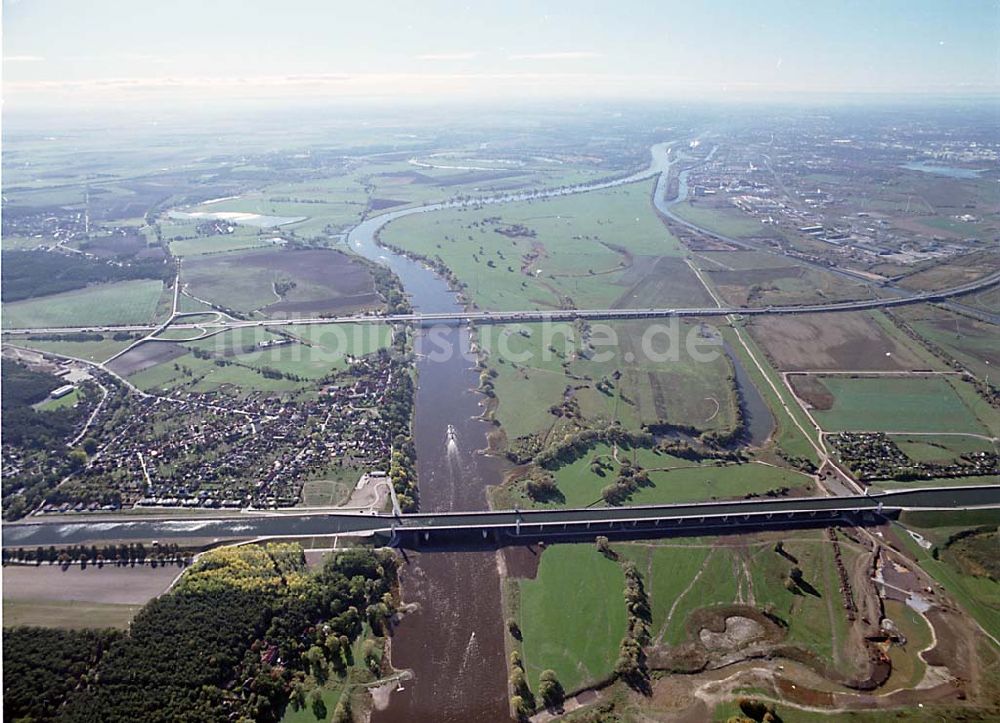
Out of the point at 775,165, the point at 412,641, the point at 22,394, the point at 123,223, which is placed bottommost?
the point at 412,641

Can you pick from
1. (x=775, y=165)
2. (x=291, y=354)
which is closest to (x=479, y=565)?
(x=291, y=354)

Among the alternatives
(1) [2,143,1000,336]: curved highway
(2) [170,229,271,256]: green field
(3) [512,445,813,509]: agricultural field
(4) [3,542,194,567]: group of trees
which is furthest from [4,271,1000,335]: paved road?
(4) [3,542,194,567]: group of trees

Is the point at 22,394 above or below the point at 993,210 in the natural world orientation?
below

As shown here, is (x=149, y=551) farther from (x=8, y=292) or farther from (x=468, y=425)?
(x=8, y=292)

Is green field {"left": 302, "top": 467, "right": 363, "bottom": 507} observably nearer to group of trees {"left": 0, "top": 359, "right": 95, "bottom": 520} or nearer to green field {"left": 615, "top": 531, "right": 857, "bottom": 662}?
group of trees {"left": 0, "top": 359, "right": 95, "bottom": 520}

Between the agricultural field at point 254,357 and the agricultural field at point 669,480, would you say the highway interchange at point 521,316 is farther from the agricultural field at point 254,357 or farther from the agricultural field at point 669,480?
the agricultural field at point 669,480

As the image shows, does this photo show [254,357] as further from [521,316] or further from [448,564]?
[448,564]

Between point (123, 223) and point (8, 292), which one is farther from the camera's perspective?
point (123, 223)
